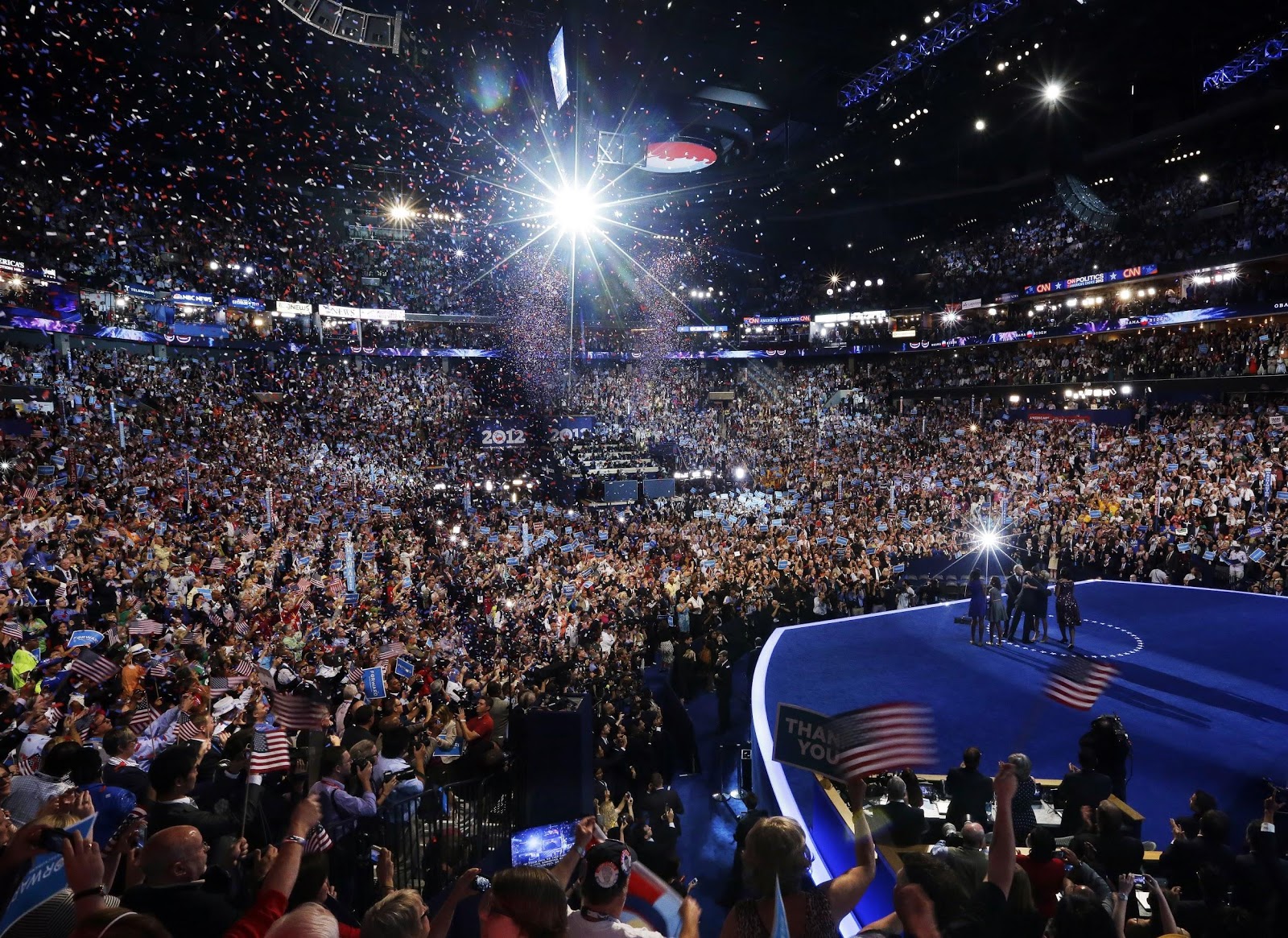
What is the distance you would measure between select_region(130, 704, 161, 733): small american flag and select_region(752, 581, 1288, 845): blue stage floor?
6747mm

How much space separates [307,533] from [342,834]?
46.1 feet

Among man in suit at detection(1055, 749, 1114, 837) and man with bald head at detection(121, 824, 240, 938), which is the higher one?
man with bald head at detection(121, 824, 240, 938)

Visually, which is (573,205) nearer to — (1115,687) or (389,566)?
(389,566)

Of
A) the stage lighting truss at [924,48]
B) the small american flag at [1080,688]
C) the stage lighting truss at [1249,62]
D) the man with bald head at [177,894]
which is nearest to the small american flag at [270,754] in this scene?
the man with bald head at [177,894]

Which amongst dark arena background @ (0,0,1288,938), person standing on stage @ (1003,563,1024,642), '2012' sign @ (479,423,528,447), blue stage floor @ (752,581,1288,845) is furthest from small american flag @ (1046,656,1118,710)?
'2012' sign @ (479,423,528,447)

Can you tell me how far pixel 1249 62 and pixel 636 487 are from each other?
1052 inches

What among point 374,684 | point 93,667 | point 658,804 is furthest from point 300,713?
point 658,804

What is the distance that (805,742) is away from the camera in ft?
16.4

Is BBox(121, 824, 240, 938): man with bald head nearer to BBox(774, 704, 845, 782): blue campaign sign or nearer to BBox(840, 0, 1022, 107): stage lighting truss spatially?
BBox(774, 704, 845, 782): blue campaign sign

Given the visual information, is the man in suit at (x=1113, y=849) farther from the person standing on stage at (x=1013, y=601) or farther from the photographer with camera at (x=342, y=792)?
the person standing on stage at (x=1013, y=601)

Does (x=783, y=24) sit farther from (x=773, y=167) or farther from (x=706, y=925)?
(x=706, y=925)

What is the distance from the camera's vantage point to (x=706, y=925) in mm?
6574

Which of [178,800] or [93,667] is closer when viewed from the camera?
[178,800]

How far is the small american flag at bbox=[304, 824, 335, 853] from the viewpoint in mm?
4410
